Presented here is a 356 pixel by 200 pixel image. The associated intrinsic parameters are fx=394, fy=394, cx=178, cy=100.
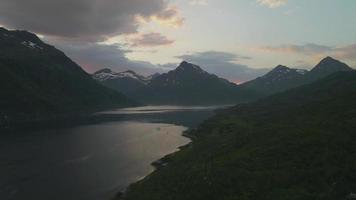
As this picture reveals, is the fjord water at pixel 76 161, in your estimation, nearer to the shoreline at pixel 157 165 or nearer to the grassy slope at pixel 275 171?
the shoreline at pixel 157 165

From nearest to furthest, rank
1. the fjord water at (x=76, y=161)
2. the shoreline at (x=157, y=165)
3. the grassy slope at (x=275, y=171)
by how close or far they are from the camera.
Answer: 1. the grassy slope at (x=275, y=171)
2. the shoreline at (x=157, y=165)
3. the fjord water at (x=76, y=161)

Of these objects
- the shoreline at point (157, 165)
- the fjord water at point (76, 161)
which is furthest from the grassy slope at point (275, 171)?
the fjord water at point (76, 161)

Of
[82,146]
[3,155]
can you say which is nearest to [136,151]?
[82,146]

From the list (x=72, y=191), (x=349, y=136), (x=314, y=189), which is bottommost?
(x=72, y=191)

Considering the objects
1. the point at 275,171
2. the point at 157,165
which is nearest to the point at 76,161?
the point at 157,165

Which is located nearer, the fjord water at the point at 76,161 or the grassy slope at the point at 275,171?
the grassy slope at the point at 275,171

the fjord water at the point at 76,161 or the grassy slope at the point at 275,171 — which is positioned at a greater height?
the grassy slope at the point at 275,171

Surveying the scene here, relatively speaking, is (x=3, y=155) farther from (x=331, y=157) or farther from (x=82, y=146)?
(x=331, y=157)

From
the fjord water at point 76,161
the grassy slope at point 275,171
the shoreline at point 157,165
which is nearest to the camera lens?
the grassy slope at point 275,171
